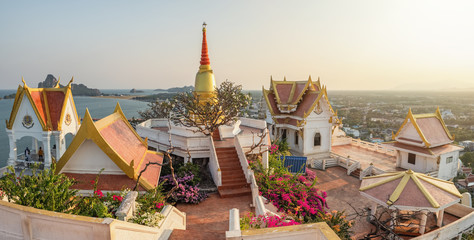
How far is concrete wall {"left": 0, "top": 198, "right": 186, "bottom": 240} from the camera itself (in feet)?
15.5

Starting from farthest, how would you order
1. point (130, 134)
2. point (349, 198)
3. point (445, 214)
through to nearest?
point (349, 198) → point (445, 214) → point (130, 134)

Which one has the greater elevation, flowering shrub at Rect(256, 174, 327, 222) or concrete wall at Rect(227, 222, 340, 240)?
concrete wall at Rect(227, 222, 340, 240)

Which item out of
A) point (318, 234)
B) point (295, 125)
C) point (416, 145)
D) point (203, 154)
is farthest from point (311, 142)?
point (318, 234)

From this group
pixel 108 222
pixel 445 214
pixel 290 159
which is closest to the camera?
pixel 108 222

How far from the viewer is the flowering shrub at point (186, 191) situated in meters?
10.9

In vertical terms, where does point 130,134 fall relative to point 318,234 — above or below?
above

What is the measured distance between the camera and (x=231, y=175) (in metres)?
12.4

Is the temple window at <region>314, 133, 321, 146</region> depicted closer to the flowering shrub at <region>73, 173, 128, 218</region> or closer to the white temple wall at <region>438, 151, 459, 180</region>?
the white temple wall at <region>438, 151, 459, 180</region>

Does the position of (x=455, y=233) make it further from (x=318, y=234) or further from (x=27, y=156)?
(x=27, y=156)

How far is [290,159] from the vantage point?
1769 centimetres

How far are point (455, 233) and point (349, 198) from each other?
5012 millimetres

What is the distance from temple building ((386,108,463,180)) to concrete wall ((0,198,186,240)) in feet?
63.6

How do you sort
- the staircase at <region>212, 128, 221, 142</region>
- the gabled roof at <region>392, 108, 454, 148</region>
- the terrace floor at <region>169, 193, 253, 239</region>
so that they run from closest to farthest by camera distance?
the terrace floor at <region>169, 193, 253, 239</region>, the staircase at <region>212, 128, 221, 142</region>, the gabled roof at <region>392, 108, 454, 148</region>

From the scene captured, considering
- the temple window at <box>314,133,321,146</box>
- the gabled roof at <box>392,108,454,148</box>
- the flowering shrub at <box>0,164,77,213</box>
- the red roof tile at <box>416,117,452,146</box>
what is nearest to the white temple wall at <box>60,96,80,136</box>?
the flowering shrub at <box>0,164,77,213</box>
